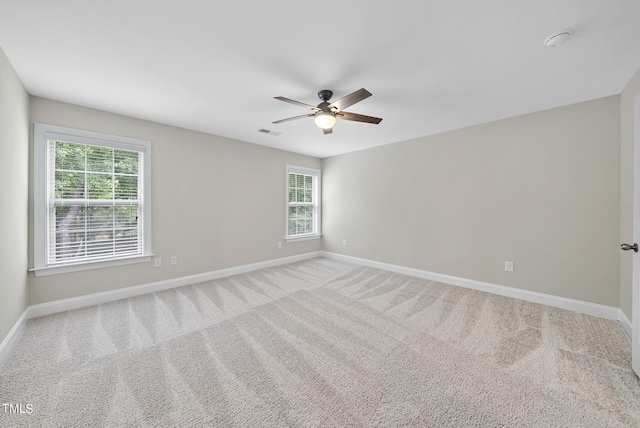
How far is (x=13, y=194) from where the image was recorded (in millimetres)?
2189

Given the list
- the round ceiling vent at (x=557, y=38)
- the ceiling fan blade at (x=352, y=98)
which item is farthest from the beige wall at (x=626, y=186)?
the ceiling fan blade at (x=352, y=98)

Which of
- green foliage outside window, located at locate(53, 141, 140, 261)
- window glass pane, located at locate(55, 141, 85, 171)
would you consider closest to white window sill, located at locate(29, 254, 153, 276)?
green foliage outside window, located at locate(53, 141, 140, 261)

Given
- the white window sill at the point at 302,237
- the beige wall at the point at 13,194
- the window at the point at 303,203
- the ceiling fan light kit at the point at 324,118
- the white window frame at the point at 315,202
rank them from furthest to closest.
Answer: the white window frame at the point at 315,202 → the window at the point at 303,203 → the white window sill at the point at 302,237 → the ceiling fan light kit at the point at 324,118 → the beige wall at the point at 13,194

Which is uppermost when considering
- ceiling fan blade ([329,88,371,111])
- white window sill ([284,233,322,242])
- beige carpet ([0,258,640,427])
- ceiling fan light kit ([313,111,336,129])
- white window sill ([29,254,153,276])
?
ceiling fan blade ([329,88,371,111])

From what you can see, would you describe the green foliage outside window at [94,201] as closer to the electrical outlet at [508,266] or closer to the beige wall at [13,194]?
the beige wall at [13,194]

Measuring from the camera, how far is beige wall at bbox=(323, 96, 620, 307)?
8.73 feet

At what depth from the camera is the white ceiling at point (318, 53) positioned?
1.50 m

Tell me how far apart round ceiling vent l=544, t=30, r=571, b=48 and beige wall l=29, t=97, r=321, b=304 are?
13.4 feet

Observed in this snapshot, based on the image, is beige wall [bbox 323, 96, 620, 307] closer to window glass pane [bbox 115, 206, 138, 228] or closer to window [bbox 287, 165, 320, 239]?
window [bbox 287, 165, 320, 239]

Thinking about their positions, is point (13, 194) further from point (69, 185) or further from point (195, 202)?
point (195, 202)

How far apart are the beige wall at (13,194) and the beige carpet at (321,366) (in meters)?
0.38

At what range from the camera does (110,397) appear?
156 centimetres

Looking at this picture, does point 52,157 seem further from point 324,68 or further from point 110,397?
point 324,68

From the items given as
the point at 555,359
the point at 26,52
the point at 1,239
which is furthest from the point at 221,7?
the point at 555,359
